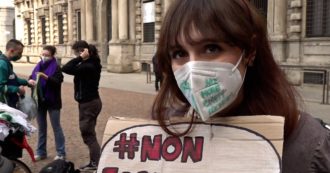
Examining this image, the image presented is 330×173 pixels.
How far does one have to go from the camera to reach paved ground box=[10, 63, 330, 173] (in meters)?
7.27

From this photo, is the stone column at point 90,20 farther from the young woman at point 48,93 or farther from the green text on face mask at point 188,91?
the green text on face mask at point 188,91

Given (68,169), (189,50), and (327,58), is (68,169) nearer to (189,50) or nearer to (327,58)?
(189,50)

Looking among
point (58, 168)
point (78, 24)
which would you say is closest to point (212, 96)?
point (58, 168)

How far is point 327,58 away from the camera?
15.0 m

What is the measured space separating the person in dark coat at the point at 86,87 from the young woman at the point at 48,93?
0.54 metres

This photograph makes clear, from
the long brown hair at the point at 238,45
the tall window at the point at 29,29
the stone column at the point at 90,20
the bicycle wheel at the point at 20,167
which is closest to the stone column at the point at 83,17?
the stone column at the point at 90,20

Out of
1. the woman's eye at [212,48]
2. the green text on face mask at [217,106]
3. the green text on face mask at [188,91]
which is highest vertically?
the woman's eye at [212,48]

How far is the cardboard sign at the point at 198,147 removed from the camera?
50.6 inches

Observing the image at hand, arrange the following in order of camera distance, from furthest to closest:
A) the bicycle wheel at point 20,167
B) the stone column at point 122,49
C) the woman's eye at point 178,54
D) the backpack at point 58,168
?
1. the stone column at point 122,49
2. the bicycle wheel at point 20,167
3. the backpack at point 58,168
4. the woman's eye at point 178,54

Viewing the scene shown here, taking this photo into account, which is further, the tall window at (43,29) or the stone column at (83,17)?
the tall window at (43,29)

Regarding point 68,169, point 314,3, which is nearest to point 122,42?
point 314,3

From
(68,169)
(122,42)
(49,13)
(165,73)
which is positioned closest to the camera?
(165,73)

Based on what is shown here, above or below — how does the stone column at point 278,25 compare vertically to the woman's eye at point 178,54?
above

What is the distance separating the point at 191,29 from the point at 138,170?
420 mm
